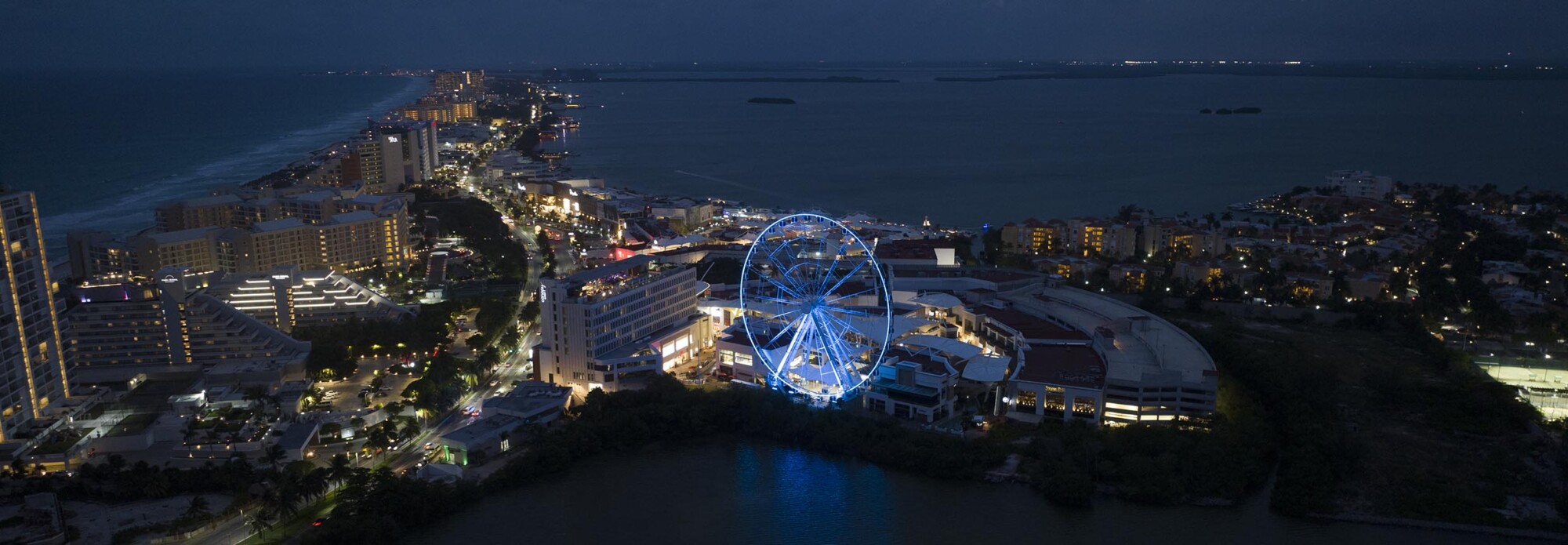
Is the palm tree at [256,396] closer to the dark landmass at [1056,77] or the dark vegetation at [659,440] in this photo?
the dark vegetation at [659,440]

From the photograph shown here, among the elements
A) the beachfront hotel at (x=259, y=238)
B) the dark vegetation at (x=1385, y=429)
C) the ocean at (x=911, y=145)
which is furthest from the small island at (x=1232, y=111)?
the beachfront hotel at (x=259, y=238)

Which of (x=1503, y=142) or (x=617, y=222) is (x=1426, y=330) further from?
(x=1503, y=142)

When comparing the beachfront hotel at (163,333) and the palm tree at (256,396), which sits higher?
the beachfront hotel at (163,333)

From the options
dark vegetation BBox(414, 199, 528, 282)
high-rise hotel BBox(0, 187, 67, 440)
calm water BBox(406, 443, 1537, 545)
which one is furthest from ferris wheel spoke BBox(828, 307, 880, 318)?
high-rise hotel BBox(0, 187, 67, 440)

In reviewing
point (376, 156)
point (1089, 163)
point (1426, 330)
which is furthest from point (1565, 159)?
point (376, 156)

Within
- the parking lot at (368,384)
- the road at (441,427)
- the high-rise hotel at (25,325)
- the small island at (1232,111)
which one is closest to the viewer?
the road at (441,427)

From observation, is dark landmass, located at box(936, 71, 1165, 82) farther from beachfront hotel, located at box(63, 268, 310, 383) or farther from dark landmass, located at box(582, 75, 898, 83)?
beachfront hotel, located at box(63, 268, 310, 383)

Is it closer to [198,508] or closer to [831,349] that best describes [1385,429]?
[831,349]
